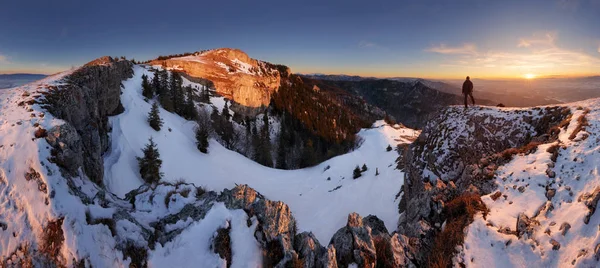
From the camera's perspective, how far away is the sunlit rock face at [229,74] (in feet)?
232

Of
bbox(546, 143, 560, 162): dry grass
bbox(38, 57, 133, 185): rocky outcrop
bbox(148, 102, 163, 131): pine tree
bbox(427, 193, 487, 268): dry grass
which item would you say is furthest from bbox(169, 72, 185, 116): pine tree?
bbox(546, 143, 560, 162): dry grass

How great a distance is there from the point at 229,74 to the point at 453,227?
74788mm

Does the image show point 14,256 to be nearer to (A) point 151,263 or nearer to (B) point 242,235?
(A) point 151,263

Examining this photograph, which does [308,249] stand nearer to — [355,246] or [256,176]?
[355,246]

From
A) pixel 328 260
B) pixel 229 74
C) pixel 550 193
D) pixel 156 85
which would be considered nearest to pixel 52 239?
pixel 328 260

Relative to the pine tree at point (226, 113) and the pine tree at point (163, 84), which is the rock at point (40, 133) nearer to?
the pine tree at point (163, 84)

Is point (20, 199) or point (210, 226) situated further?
point (210, 226)

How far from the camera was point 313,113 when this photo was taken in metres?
97.4

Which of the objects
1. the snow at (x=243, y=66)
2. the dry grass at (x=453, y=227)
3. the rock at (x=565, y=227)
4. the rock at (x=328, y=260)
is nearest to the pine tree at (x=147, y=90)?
the snow at (x=243, y=66)

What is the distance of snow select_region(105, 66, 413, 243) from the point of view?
22.9m

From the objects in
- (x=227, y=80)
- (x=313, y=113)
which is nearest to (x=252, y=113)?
(x=227, y=80)

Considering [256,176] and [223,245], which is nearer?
[223,245]

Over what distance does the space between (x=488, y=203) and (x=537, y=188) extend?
5.55ft

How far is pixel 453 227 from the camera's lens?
9.38 meters
